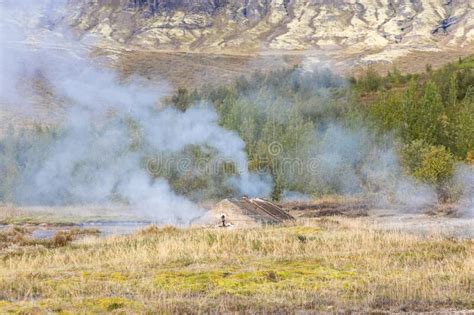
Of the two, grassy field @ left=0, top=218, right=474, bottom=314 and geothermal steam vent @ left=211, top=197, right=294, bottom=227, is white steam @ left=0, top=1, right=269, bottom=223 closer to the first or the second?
geothermal steam vent @ left=211, top=197, right=294, bottom=227

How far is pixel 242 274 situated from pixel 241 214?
15408 millimetres

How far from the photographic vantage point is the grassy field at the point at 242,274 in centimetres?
1392

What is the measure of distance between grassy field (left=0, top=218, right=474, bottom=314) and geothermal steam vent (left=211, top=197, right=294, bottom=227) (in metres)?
6.38

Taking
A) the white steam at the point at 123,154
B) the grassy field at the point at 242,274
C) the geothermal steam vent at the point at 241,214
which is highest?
the grassy field at the point at 242,274

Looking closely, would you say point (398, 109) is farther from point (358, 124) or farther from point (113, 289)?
point (113, 289)

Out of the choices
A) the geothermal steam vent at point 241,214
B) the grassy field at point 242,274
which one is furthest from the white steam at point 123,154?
the grassy field at point 242,274

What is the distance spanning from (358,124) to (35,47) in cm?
7252

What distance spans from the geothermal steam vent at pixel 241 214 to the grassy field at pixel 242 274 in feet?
20.9

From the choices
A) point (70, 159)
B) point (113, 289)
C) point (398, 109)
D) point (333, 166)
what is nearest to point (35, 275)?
point (113, 289)

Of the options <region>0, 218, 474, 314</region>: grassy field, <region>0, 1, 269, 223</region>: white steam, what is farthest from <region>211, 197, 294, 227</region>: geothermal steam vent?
<region>0, 218, 474, 314</region>: grassy field

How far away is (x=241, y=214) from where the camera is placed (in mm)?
32688

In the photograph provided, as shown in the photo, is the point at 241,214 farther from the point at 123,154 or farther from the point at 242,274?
the point at 123,154

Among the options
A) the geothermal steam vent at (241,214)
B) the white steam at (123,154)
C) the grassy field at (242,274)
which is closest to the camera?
the grassy field at (242,274)

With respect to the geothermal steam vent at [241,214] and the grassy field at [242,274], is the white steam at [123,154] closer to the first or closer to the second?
the geothermal steam vent at [241,214]
